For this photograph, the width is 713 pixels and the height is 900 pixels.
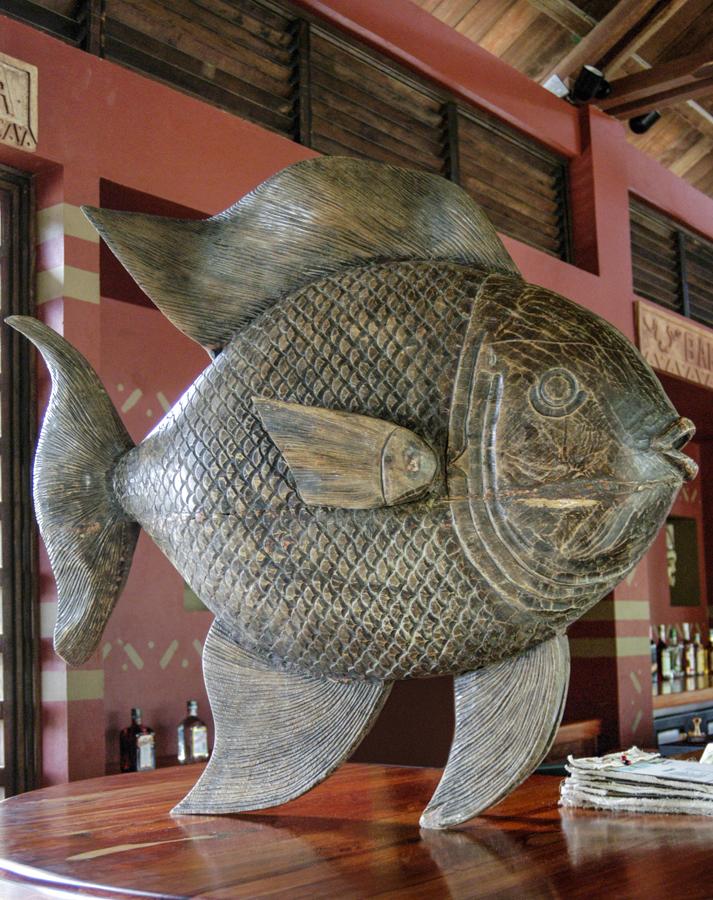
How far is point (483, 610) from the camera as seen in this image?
103cm

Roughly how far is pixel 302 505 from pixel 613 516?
320 mm

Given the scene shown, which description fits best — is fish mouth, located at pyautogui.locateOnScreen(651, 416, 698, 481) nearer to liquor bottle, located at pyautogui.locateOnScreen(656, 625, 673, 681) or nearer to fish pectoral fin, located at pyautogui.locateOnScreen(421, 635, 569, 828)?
fish pectoral fin, located at pyautogui.locateOnScreen(421, 635, 569, 828)

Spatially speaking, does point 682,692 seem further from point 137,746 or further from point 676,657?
point 137,746

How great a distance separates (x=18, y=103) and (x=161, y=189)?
0.41 m

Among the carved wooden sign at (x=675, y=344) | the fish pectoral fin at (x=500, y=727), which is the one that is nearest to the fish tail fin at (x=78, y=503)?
the fish pectoral fin at (x=500, y=727)

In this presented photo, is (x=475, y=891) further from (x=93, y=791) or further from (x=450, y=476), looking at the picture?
(x=93, y=791)

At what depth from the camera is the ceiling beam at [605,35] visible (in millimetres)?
4504

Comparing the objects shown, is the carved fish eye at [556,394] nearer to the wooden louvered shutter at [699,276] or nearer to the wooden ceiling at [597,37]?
the wooden ceiling at [597,37]

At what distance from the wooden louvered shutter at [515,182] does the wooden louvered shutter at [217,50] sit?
3.07 feet

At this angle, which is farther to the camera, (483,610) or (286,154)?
(286,154)

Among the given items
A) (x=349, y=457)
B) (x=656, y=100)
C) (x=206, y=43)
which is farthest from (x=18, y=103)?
(x=656, y=100)

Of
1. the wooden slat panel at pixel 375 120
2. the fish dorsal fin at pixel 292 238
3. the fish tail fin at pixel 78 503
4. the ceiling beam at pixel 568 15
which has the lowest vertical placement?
the fish tail fin at pixel 78 503

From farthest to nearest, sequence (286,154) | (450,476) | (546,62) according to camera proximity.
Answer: (546,62) → (286,154) → (450,476)

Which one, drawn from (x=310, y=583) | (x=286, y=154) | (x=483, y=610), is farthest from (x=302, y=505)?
(x=286, y=154)
